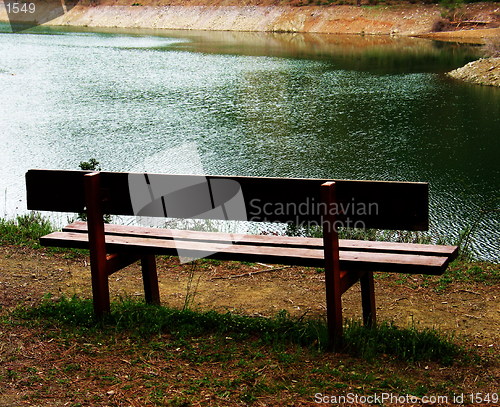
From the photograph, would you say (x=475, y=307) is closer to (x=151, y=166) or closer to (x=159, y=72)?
(x=151, y=166)

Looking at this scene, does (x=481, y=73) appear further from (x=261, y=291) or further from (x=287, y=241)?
(x=287, y=241)

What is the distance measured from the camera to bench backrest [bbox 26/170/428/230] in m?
3.42

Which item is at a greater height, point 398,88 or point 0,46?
point 0,46

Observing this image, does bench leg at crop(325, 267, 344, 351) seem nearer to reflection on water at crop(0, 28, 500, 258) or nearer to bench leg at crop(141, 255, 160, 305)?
bench leg at crop(141, 255, 160, 305)

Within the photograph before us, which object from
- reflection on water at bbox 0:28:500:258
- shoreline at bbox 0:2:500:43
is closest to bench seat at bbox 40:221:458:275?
reflection on water at bbox 0:28:500:258

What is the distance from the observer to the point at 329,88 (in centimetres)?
2272

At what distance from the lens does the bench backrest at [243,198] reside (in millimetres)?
3422

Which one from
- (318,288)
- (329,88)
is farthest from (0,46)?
(318,288)

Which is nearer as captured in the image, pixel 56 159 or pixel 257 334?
pixel 257 334

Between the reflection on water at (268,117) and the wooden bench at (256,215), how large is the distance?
4.79 meters

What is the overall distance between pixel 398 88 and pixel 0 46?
24196 millimetres

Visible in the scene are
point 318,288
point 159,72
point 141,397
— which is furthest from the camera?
point 159,72

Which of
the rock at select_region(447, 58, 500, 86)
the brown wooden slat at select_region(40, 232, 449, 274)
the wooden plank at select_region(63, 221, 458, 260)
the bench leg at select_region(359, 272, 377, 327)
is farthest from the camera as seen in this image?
the rock at select_region(447, 58, 500, 86)

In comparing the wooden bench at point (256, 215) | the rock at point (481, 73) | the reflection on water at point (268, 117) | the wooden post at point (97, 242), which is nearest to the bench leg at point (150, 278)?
the wooden bench at point (256, 215)
